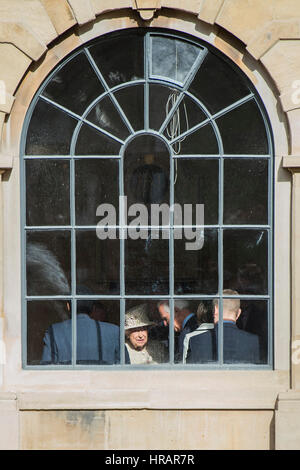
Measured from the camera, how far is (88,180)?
23.0 ft

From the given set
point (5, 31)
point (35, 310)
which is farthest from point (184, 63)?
point (35, 310)

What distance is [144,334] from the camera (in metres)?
7.08

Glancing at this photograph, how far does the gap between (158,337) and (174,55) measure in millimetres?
2664

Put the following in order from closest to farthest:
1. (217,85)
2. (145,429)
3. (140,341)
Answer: (145,429) → (217,85) → (140,341)

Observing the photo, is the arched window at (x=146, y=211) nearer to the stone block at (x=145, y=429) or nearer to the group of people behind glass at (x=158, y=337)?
the group of people behind glass at (x=158, y=337)

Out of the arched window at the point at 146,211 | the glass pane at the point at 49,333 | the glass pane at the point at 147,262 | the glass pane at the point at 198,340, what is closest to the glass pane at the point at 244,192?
the arched window at the point at 146,211

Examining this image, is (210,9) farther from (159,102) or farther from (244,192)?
(244,192)

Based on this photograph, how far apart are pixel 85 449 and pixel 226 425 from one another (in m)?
1.32

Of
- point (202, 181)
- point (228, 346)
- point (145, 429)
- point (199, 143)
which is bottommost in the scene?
point (145, 429)

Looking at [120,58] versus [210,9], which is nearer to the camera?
[210,9]

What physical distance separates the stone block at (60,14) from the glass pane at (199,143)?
4.81 feet

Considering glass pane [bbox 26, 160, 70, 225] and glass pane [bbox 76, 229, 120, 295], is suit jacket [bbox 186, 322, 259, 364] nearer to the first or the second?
glass pane [bbox 76, 229, 120, 295]

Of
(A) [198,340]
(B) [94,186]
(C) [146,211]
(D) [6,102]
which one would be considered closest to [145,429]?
(A) [198,340]

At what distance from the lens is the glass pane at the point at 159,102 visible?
701 centimetres
